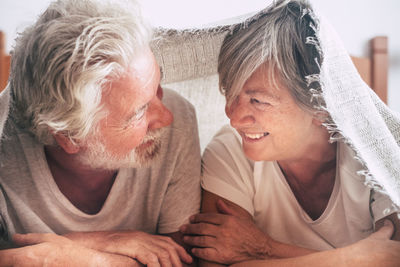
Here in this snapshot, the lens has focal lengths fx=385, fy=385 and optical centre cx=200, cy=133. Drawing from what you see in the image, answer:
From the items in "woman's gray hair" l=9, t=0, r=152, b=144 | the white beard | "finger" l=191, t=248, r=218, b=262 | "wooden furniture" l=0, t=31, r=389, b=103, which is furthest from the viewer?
"wooden furniture" l=0, t=31, r=389, b=103

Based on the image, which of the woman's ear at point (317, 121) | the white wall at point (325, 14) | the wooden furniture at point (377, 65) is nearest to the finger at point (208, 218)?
the woman's ear at point (317, 121)

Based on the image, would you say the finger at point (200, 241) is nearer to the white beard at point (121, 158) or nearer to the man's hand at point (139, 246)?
the man's hand at point (139, 246)

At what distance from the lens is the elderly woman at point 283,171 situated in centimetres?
81

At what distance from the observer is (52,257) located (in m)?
0.79

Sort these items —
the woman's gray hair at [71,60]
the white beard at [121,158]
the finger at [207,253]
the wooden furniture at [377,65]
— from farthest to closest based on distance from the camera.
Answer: the wooden furniture at [377,65] → the finger at [207,253] → the white beard at [121,158] → the woman's gray hair at [71,60]

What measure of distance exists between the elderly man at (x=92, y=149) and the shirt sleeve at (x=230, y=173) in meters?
0.04

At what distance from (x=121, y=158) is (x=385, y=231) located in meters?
0.60

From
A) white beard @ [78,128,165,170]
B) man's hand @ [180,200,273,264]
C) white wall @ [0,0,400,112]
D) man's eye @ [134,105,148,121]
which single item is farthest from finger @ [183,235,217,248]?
white wall @ [0,0,400,112]

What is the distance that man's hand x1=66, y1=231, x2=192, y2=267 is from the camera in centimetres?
84

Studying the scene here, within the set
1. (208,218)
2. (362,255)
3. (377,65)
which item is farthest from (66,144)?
(377,65)

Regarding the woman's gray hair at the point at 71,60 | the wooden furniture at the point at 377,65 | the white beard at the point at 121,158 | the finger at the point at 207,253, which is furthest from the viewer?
the wooden furniture at the point at 377,65

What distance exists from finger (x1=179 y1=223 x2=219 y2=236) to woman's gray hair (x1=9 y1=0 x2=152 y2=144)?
0.36 m

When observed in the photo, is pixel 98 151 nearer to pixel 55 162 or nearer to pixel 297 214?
pixel 55 162

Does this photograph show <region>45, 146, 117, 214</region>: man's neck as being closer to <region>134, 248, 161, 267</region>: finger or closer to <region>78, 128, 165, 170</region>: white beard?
<region>78, 128, 165, 170</region>: white beard
